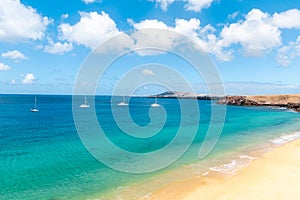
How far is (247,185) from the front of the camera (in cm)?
1580

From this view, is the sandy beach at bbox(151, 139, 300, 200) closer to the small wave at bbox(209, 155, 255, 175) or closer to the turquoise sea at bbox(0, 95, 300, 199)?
the small wave at bbox(209, 155, 255, 175)

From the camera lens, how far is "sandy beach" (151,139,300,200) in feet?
46.4

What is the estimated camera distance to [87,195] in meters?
14.3

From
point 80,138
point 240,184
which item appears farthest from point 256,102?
point 240,184

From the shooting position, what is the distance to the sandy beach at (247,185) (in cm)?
1413

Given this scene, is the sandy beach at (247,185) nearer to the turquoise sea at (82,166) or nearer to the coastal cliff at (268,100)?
the turquoise sea at (82,166)

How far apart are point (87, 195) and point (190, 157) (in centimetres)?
1137

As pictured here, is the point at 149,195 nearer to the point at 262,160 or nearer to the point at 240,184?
the point at 240,184

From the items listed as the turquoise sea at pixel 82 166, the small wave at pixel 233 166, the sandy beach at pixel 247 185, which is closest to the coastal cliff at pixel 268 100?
the turquoise sea at pixel 82 166

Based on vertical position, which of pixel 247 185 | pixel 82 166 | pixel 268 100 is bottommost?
pixel 82 166

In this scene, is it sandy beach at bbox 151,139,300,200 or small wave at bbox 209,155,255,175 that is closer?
sandy beach at bbox 151,139,300,200

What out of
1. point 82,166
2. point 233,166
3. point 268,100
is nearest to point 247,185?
point 233,166

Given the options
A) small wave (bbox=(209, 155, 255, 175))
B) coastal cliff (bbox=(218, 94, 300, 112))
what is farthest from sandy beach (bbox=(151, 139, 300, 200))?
coastal cliff (bbox=(218, 94, 300, 112))

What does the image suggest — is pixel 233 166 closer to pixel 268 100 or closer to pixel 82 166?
pixel 82 166
